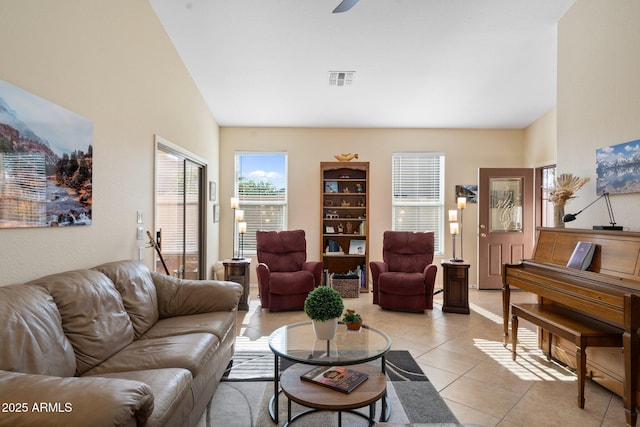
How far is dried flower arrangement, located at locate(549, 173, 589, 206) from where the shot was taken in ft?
10.3

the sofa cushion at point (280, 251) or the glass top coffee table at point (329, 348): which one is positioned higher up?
the sofa cushion at point (280, 251)

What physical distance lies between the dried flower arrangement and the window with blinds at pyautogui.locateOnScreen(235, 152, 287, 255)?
13.6 feet

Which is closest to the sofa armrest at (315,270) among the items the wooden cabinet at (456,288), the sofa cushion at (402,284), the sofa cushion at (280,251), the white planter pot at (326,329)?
the sofa cushion at (280,251)

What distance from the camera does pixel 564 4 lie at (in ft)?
10.6

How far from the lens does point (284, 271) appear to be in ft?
16.3

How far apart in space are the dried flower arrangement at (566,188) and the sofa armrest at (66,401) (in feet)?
11.6

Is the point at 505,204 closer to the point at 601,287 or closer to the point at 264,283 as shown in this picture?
the point at 601,287

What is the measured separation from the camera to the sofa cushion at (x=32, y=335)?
1438mm

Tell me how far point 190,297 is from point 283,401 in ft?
3.65

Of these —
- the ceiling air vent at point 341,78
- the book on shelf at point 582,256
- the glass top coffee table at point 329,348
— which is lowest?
the glass top coffee table at point 329,348

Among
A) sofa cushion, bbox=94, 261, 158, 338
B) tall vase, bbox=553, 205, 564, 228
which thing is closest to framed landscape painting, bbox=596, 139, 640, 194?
tall vase, bbox=553, 205, 564, 228

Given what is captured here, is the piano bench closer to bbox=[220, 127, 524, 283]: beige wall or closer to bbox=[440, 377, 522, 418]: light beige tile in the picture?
bbox=[440, 377, 522, 418]: light beige tile

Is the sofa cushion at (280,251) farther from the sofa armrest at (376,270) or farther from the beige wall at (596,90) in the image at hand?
the beige wall at (596,90)

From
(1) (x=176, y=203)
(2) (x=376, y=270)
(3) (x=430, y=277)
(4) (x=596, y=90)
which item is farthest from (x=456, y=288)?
(1) (x=176, y=203)
